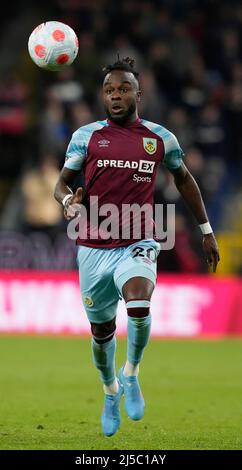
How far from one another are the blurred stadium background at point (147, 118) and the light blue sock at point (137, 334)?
5031 mm

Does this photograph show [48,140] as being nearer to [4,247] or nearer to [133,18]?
[4,247]

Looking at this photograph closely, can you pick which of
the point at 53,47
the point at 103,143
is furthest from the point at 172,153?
the point at 53,47

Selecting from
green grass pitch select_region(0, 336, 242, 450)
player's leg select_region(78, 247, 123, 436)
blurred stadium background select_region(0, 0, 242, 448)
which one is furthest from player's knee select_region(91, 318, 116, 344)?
blurred stadium background select_region(0, 0, 242, 448)

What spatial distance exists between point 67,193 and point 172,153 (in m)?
0.88

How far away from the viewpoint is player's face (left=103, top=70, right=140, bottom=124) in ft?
26.7

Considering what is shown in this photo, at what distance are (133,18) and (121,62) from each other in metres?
12.4

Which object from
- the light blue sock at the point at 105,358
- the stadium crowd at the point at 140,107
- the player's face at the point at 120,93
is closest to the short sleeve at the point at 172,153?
the player's face at the point at 120,93

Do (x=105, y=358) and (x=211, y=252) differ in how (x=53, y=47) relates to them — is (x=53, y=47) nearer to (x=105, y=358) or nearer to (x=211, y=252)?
(x=211, y=252)

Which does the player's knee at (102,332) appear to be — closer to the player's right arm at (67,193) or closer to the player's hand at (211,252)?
the player's hand at (211,252)

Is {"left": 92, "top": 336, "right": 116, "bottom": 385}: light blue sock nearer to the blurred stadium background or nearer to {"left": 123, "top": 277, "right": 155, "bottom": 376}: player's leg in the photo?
{"left": 123, "top": 277, "right": 155, "bottom": 376}: player's leg

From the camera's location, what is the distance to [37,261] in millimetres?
16938

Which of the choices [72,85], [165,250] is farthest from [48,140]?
[165,250]

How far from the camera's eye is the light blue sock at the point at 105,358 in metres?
8.47

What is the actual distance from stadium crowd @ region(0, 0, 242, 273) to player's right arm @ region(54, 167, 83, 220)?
27.6 ft
